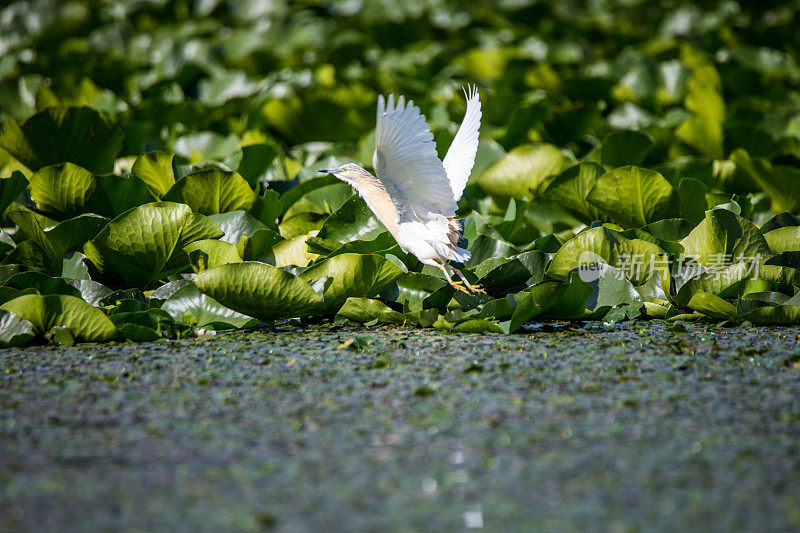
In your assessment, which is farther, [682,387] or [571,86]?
[571,86]

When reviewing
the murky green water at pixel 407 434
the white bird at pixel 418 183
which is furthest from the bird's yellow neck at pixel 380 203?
the murky green water at pixel 407 434

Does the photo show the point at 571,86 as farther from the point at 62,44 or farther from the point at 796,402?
the point at 62,44

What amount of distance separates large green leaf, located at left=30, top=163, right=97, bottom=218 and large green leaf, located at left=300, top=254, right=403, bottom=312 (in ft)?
2.51

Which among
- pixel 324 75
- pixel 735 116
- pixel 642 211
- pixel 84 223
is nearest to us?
pixel 84 223

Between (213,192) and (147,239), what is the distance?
341 millimetres

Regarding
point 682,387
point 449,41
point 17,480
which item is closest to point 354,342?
point 682,387

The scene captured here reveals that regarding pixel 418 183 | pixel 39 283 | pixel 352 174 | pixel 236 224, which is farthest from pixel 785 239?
pixel 39 283

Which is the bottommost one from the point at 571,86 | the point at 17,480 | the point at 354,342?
the point at 17,480

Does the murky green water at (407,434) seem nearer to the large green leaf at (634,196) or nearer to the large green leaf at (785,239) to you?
the large green leaf at (785,239)

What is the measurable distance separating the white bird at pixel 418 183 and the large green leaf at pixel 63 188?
0.73 meters

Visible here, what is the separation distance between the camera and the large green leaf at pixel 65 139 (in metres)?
2.66

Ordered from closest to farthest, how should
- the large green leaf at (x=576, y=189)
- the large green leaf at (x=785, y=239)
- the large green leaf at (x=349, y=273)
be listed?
the large green leaf at (x=349, y=273) → the large green leaf at (x=785, y=239) → the large green leaf at (x=576, y=189)

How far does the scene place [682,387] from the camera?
1.54 meters

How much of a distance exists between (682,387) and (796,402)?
192mm
